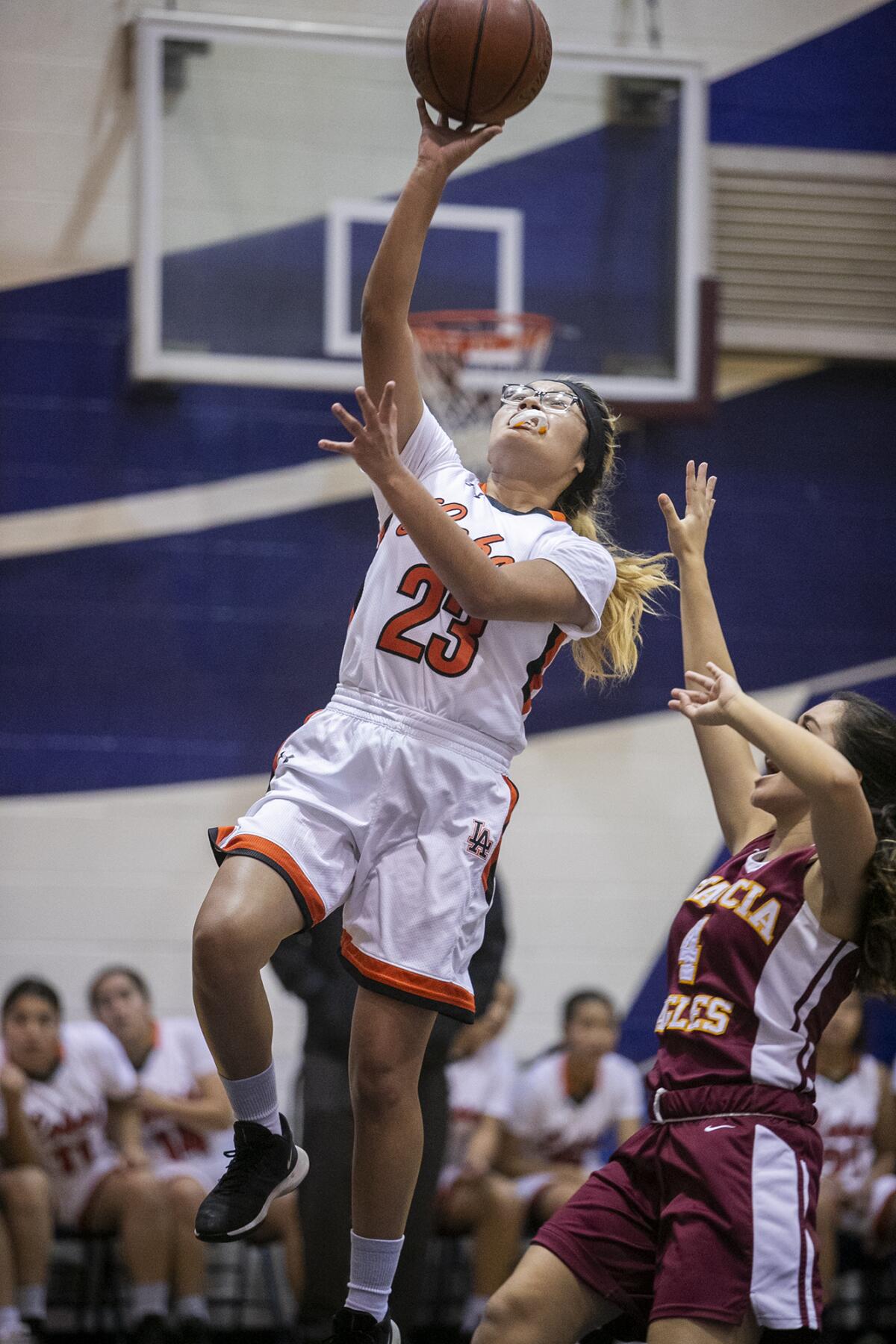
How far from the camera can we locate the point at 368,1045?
9.89ft

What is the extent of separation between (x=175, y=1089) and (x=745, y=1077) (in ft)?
12.0

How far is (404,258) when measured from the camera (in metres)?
3.03

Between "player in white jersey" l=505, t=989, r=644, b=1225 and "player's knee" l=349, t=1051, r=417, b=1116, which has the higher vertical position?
"player's knee" l=349, t=1051, r=417, b=1116

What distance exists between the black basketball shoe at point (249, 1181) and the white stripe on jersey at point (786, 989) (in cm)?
94

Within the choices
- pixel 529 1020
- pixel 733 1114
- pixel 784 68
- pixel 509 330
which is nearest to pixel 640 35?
pixel 784 68

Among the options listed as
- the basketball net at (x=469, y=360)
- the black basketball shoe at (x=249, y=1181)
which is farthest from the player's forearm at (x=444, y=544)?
the basketball net at (x=469, y=360)

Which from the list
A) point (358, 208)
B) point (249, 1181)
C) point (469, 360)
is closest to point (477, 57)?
point (249, 1181)

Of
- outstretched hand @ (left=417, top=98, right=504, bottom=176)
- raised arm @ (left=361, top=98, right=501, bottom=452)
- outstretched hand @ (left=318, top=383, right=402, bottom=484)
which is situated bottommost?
outstretched hand @ (left=318, top=383, right=402, bottom=484)

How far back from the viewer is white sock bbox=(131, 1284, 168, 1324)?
5832 millimetres

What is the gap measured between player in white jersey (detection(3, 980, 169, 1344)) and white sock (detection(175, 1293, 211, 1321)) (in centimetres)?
36

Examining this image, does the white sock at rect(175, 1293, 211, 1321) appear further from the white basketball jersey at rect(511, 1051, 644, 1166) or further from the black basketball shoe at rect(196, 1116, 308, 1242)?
the black basketball shoe at rect(196, 1116, 308, 1242)

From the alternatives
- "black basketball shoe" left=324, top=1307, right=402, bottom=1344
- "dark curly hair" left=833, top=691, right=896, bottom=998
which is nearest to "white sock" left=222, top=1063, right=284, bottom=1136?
"black basketball shoe" left=324, top=1307, right=402, bottom=1344

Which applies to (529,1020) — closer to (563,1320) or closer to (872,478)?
(872,478)

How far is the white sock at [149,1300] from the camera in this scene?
5.83 m
